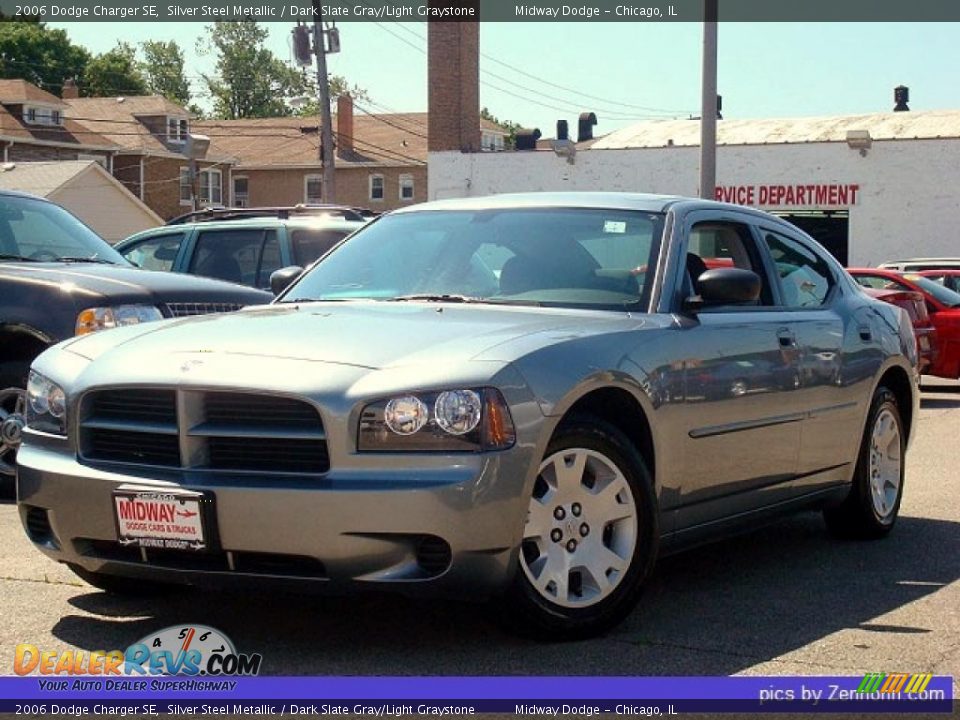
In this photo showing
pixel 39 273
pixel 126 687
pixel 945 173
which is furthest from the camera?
pixel 945 173

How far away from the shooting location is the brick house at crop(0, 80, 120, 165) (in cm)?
5616

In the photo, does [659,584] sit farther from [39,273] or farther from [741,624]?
[39,273]

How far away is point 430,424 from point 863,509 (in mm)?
3493

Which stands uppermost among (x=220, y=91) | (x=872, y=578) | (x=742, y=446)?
(x=220, y=91)

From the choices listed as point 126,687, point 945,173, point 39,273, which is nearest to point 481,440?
point 126,687

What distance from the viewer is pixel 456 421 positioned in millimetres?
4984

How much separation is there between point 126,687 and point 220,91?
10063 centimetres

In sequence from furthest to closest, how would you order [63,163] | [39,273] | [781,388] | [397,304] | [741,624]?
[63,163]
[39,273]
[781,388]
[397,304]
[741,624]

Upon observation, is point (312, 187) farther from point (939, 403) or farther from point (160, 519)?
point (160, 519)

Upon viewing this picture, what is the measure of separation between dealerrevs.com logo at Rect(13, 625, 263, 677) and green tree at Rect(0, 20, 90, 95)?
83.6m

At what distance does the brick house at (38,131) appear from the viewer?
56156mm

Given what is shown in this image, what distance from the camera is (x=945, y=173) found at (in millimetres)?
38031

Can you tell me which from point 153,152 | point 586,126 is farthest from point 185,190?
point 586,126

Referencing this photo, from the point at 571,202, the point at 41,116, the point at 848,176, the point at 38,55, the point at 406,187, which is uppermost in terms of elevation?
the point at 38,55
